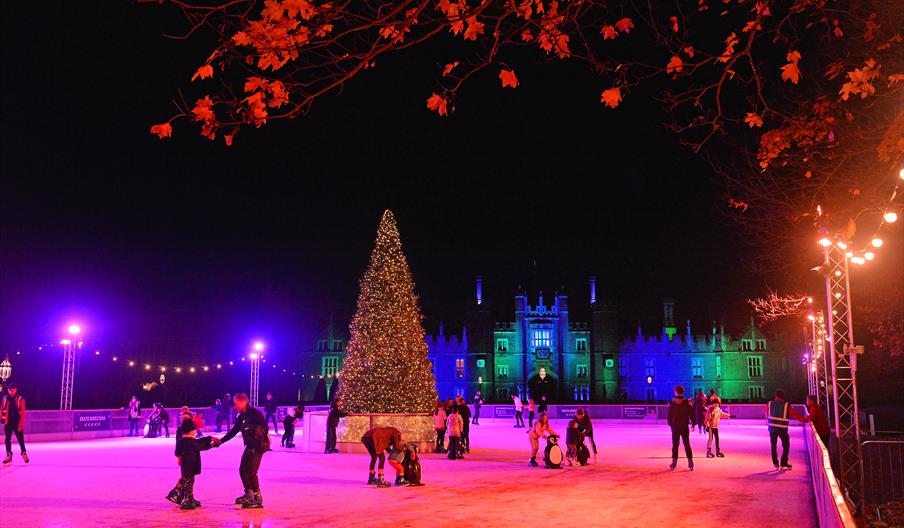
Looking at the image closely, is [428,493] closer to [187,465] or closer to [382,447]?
[382,447]

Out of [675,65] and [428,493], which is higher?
[675,65]

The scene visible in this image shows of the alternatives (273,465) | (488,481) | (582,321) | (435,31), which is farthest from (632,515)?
(582,321)

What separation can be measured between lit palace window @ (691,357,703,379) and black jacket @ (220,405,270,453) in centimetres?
7461

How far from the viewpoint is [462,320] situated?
88000mm

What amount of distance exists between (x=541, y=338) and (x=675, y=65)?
77.7m

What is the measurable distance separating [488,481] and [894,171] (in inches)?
342

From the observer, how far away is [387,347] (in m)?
22.7

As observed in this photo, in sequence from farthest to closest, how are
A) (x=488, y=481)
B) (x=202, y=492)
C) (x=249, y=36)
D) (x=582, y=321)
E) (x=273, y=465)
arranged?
(x=582, y=321) < (x=273, y=465) < (x=488, y=481) < (x=202, y=492) < (x=249, y=36)

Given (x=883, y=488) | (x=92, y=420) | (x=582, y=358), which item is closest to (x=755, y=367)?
(x=582, y=358)

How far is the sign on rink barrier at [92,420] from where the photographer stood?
94.1ft

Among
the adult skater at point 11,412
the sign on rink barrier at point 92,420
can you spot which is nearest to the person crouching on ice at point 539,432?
the adult skater at point 11,412

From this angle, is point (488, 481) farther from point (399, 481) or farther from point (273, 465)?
point (273, 465)

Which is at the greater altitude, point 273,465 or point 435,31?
point 435,31

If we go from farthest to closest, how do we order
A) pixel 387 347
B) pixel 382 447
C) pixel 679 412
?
pixel 387 347
pixel 679 412
pixel 382 447
